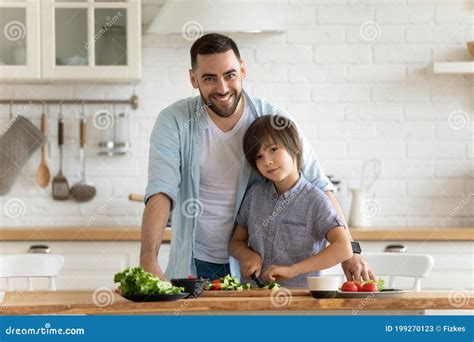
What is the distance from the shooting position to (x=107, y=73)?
448 centimetres

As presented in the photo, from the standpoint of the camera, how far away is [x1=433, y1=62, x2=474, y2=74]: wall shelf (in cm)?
455

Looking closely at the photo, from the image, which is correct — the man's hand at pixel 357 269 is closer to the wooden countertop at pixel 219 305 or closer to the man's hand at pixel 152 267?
the wooden countertop at pixel 219 305

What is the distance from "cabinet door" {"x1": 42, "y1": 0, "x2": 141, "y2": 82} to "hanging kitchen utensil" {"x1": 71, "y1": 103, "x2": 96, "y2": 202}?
329 millimetres

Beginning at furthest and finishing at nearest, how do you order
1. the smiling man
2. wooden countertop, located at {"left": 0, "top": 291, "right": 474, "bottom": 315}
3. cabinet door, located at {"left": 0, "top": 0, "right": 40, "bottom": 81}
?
cabinet door, located at {"left": 0, "top": 0, "right": 40, "bottom": 81} < the smiling man < wooden countertop, located at {"left": 0, "top": 291, "right": 474, "bottom": 315}

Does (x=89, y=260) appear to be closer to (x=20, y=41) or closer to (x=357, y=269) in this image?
(x=20, y=41)

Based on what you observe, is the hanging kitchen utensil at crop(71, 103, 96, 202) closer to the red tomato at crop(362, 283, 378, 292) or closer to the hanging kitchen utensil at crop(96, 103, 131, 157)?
the hanging kitchen utensil at crop(96, 103, 131, 157)

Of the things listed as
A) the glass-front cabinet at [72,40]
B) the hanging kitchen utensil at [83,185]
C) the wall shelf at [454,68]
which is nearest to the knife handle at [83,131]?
the hanging kitchen utensil at [83,185]

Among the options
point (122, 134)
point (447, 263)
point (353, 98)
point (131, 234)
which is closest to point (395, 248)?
point (447, 263)

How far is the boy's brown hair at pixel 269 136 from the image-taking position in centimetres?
283

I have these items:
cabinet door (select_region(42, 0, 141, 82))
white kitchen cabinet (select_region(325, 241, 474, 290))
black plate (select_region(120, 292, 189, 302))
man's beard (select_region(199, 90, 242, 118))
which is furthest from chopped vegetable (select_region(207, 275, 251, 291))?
cabinet door (select_region(42, 0, 141, 82))

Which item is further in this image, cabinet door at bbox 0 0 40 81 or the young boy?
cabinet door at bbox 0 0 40 81

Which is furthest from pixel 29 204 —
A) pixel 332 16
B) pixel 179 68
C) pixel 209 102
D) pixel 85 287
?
pixel 209 102

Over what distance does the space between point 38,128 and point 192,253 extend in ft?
6.83

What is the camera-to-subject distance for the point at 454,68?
15.0 feet
